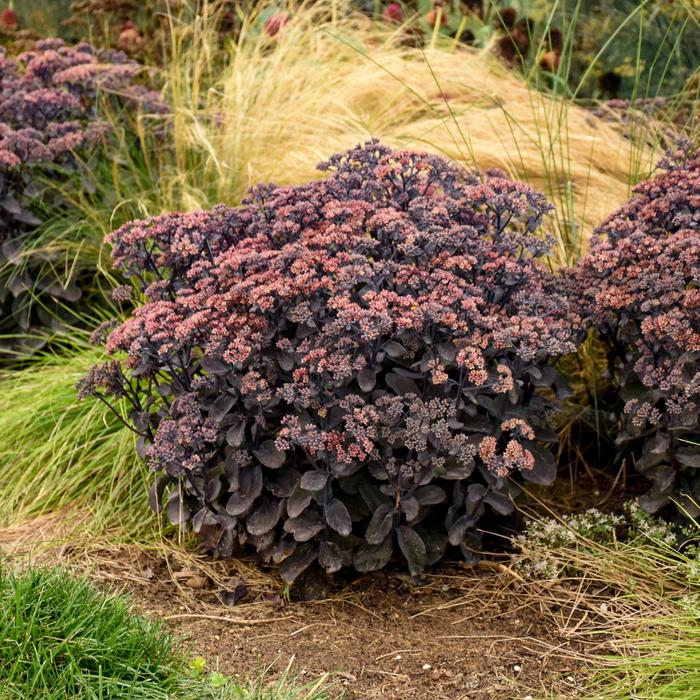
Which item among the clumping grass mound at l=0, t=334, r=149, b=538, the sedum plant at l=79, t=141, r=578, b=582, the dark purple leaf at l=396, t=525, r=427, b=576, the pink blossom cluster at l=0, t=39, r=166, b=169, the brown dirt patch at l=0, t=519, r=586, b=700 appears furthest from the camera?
the pink blossom cluster at l=0, t=39, r=166, b=169

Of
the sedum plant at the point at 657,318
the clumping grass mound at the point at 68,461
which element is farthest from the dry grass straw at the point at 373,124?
the clumping grass mound at the point at 68,461

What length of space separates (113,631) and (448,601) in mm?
1028

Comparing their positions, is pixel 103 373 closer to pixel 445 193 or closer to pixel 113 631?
pixel 113 631

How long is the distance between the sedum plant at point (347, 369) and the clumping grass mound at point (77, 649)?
0.48 m

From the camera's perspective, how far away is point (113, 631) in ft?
8.16

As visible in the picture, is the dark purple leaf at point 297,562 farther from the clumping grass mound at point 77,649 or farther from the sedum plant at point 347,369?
the clumping grass mound at point 77,649

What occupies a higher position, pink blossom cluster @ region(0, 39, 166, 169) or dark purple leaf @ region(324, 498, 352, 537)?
pink blossom cluster @ region(0, 39, 166, 169)

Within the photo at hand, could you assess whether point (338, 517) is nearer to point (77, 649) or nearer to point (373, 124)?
point (77, 649)

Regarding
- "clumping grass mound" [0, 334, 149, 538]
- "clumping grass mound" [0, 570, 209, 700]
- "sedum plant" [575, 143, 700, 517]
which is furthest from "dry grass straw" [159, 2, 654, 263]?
"clumping grass mound" [0, 570, 209, 700]

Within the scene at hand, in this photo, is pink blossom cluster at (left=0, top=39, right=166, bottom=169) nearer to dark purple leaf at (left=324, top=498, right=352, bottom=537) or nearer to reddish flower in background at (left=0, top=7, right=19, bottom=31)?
reddish flower in background at (left=0, top=7, right=19, bottom=31)

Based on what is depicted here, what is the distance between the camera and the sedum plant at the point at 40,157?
4.28 m

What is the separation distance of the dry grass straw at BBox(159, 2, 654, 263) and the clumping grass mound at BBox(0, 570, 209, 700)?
225cm

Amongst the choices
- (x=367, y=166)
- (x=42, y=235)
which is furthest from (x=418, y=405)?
(x=42, y=235)

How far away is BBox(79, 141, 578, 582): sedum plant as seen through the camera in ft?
8.92
